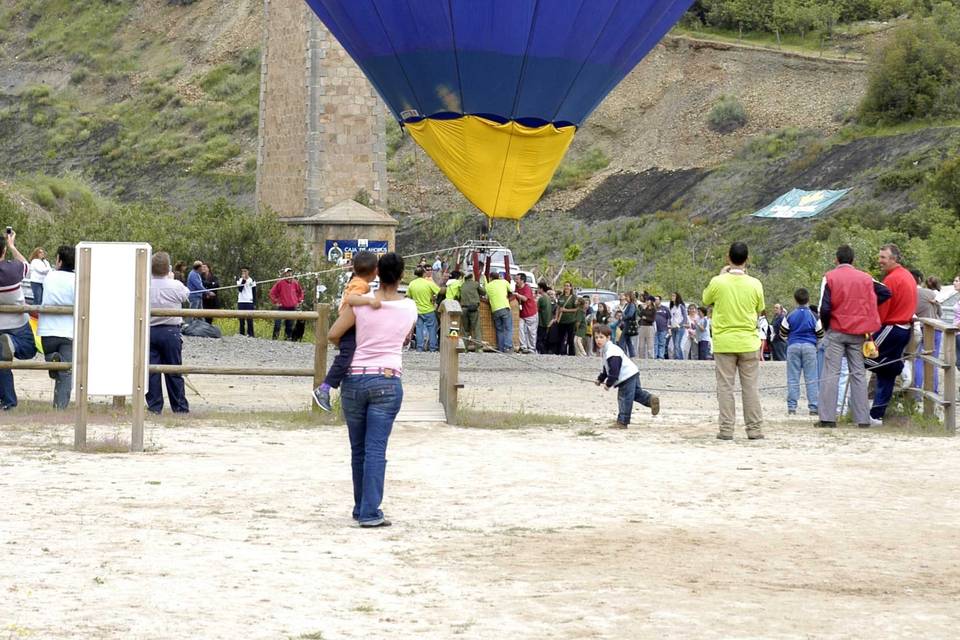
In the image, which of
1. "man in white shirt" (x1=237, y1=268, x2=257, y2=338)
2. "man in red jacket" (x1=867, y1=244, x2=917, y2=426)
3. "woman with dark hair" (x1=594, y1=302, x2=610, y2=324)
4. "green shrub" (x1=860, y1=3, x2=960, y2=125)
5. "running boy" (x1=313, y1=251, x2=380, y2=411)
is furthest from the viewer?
"green shrub" (x1=860, y1=3, x2=960, y2=125)

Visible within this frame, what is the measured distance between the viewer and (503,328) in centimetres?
2731

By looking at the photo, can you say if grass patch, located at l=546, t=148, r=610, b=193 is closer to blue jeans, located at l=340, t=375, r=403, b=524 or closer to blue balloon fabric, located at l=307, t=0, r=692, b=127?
blue balloon fabric, located at l=307, t=0, r=692, b=127

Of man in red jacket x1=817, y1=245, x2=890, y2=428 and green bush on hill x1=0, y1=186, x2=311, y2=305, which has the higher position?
green bush on hill x1=0, y1=186, x2=311, y2=305

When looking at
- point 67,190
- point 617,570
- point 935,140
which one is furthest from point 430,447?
point 935,140

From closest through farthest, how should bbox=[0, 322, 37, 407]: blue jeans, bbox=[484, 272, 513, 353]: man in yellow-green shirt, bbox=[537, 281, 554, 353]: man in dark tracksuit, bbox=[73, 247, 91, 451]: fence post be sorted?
bbox=[73, 247, 91, 451]: fence post < bbox=[0, 322, 37, 407]: blue jeans < bbox=[484, 272, 513, 353]: man in yellow-green shirt < bbox=[537, 281, 554, 353]: man in dark tracksuit

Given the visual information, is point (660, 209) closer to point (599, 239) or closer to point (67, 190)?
point (599, 239)

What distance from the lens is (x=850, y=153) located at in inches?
2662

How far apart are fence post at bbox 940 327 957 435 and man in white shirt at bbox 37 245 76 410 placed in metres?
8.32

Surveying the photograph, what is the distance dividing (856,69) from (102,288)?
7059cm

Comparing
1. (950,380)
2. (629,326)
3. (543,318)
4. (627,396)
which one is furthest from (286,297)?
(950,380)

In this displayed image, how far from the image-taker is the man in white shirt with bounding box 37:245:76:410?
15078mm

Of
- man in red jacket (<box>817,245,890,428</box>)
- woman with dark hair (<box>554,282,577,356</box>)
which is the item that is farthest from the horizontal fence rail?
woman with dark hair (<box>554,282,577,356</box>)

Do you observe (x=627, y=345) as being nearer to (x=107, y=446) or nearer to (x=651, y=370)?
(x=651, y=370)

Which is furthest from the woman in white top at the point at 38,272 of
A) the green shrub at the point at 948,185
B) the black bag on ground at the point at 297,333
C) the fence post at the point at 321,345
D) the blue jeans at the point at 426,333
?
the green shrub at the point at 948,185
